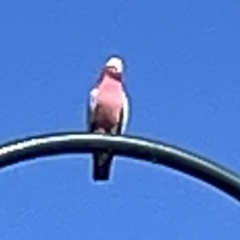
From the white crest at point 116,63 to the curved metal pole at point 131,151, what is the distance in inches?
142

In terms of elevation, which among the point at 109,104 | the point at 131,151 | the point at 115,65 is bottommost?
the point at 131,151

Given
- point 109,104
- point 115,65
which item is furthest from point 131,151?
point 115,65

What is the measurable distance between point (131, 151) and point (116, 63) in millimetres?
3753

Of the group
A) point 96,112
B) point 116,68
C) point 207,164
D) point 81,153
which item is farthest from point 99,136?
point 116,68

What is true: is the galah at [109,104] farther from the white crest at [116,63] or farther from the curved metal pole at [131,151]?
the curved metal pole at [131,151]

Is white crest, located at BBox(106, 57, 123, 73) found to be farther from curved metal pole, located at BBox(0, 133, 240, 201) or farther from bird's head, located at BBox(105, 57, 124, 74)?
curved metal pole, located at BBox(0, 133, 240, 201)

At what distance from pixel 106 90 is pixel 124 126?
0.25 metres

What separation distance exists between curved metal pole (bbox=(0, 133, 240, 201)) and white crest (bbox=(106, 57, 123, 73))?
142 inches

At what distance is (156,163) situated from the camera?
2.47 metres

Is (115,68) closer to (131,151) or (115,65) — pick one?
(115,65)

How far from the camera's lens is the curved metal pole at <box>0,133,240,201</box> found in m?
2.41

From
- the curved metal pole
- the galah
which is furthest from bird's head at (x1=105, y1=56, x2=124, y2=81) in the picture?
the curved metal pole

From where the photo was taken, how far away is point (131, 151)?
2469mm

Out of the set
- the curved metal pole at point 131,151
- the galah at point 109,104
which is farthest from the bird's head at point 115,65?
the curved metal pole at point 131,151
